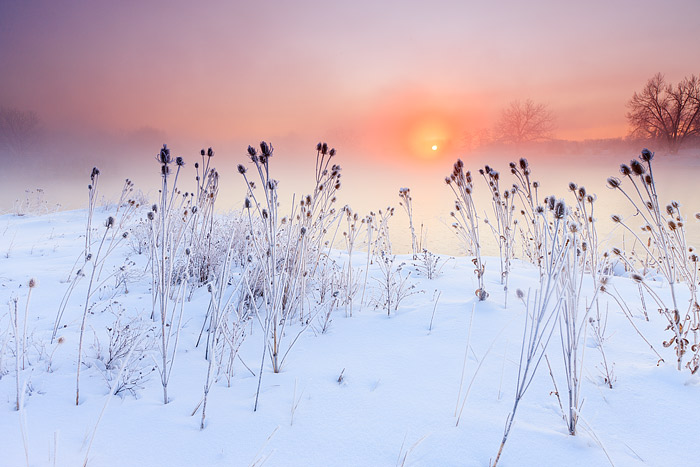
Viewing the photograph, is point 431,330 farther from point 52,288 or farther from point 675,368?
point 52,288

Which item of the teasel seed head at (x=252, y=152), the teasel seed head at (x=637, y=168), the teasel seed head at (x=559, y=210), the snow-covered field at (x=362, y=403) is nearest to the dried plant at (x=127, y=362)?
the snow-covered field at (x=362, y=403)

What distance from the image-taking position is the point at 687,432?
1.18m

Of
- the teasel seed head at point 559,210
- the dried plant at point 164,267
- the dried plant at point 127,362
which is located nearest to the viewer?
the teasel seed head at point 559,210

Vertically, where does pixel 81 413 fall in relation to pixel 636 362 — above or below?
below

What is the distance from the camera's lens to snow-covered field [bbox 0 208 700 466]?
3.69 ft

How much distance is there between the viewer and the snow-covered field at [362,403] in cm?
112

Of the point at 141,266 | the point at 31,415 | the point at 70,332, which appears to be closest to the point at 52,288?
the point at 141,266


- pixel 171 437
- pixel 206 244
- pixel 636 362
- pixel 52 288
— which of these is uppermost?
pixel 206 244

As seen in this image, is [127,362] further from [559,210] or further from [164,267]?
[559,210]

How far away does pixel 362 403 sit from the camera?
4.62 feet

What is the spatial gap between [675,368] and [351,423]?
5.28 feet

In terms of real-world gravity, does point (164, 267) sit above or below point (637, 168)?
below

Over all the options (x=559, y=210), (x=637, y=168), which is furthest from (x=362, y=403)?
(x=637, y=168)

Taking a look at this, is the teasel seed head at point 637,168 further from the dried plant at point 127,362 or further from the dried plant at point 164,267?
the dried plant at point 127,362
